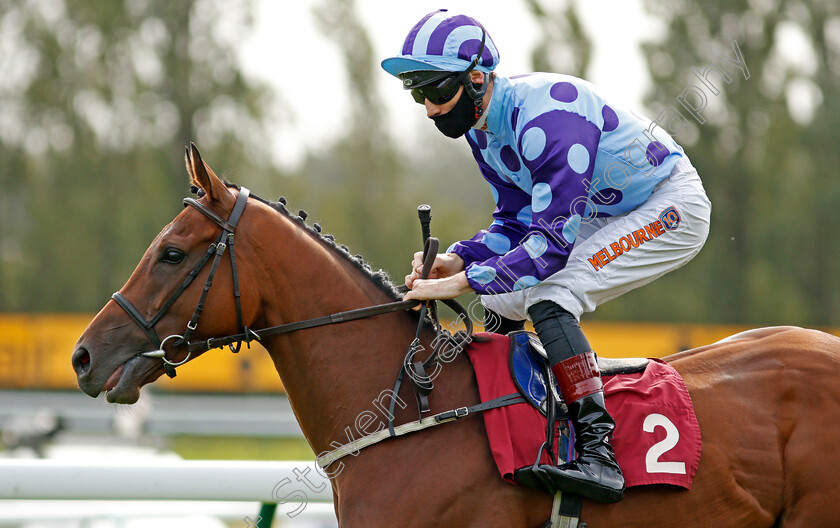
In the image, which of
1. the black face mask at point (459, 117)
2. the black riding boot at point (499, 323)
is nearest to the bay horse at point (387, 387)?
the black riding boot at point (499, 323)

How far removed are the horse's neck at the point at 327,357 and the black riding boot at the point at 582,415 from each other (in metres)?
0.59

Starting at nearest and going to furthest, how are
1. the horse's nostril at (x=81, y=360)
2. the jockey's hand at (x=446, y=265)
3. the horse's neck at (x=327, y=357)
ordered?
the horse's nostril at (x=81, y=360), the horse's neck at (x=327, y=357), the jockey's hand at (x=446, y=265)

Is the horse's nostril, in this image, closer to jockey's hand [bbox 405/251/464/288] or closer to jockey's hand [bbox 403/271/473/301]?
jockey's hand [bbox 403/271/473/301]

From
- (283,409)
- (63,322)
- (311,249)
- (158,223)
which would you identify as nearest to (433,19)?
(311,249)

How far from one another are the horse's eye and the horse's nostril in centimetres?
42

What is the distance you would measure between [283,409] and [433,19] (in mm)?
12055

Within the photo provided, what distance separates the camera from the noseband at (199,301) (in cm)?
300

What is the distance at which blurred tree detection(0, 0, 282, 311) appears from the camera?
826 inches

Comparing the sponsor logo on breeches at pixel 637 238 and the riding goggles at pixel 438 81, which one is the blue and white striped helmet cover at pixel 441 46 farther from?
the sponsor logo on breeches at pixel 637 238

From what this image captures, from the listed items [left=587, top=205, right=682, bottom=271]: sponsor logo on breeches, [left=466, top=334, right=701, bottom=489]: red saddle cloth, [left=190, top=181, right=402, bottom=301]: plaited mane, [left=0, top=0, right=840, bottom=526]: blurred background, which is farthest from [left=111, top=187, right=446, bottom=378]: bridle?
[left=0, top=0, right=840, bottom=526]: blurred background

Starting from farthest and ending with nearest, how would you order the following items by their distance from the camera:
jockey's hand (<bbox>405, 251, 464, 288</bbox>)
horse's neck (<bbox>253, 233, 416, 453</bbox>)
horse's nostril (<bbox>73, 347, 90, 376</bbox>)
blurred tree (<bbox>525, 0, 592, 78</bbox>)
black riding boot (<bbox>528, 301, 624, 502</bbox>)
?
blurred tree (<bbox>525, 0, 592, 78</bbox>)
jockey's hand (<bbox>405, 251, 464, 288</bbox>)
horse's neck (<bbox>253, 233, 416, 453</bbox>)
horse's nostril (<bbox>73, 347, 90, 376</bbox>)
black riding boot (<bbox>528, 301, 624, 502</bbox>)

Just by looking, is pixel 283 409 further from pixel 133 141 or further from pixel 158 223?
pixel 133 141

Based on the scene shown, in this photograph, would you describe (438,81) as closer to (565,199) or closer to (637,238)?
(565,199)

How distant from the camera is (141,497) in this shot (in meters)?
3.62
